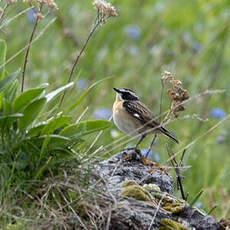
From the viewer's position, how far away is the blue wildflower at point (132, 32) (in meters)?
12.5

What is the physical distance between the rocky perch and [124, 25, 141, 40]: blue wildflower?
770cm

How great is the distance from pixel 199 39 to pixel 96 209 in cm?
1036

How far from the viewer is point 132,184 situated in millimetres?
4547

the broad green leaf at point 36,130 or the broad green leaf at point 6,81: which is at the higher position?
the broad green leaf at point 6,81

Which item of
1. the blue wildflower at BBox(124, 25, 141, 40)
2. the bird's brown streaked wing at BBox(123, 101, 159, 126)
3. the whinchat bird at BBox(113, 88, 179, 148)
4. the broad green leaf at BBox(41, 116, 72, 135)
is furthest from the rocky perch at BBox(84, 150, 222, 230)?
the blue wildflower at BBox(124, 25, 141, 40)

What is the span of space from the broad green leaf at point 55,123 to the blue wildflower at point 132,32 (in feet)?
27.2

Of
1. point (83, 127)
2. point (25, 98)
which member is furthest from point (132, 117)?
point (25, 98)

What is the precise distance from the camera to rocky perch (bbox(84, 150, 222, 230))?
13.5ft

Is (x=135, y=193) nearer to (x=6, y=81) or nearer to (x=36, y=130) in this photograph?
(x=36, y=130)

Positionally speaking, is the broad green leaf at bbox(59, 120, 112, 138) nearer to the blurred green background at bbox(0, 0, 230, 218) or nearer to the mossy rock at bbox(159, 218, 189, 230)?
the mossy rock at bbox(159, 218, 189, 230)

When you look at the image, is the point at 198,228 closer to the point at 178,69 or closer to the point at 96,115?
the point at 96,115

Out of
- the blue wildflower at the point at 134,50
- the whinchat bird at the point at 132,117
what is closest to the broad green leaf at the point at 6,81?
the whinchat bird at the point at 132,117

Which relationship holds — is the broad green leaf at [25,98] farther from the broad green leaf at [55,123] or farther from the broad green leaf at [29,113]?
the broad green leaf at [55,123]

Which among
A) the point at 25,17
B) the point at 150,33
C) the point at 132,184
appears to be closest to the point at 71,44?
the point at 25,17
